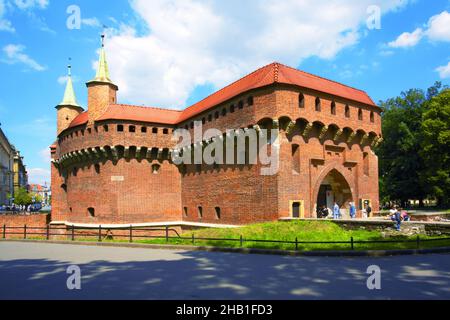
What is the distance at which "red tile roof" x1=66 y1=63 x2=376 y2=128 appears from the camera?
20625 millimetres

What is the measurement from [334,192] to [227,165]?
7.57 m

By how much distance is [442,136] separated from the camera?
34.1 m

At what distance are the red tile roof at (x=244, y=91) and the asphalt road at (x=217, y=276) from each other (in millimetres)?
11844

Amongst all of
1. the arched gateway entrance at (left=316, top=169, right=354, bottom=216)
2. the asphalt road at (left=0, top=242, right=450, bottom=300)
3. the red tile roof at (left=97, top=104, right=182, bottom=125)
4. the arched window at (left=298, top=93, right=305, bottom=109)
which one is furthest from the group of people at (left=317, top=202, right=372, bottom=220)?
the red tile roof at (left=97, top=104, right=182, bottom=125)

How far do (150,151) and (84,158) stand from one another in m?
5.32

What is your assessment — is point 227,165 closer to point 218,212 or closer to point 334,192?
point 218,212

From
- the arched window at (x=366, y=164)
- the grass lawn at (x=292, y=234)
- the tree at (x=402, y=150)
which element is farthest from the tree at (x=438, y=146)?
the grass lawn at (x=292, y=234)

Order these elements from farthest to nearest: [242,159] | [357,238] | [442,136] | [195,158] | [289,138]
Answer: [442,136] → [195,158] → [242,159] → [289,138] → [357,238]

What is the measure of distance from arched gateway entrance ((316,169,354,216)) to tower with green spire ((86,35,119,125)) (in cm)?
1714

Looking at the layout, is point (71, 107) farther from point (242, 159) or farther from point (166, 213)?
point (242, 159)

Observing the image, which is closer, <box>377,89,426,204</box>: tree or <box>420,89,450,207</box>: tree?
<box>420,89,450,207</box>: tree

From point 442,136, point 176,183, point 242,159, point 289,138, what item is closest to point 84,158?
point 176,183

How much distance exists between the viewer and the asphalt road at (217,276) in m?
6.70

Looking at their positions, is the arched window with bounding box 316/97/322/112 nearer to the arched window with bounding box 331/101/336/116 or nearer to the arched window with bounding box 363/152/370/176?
the arched window with bounding box 331/101/336/116
